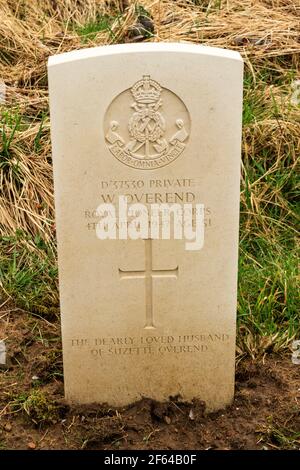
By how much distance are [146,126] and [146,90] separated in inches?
5.3

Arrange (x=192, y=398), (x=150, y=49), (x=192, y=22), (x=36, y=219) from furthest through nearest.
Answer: (x=192, y=22)
(x=36, y=219)
(x=192, y=398)
(x=150, y=49)

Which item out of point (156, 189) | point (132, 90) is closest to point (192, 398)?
point (156, 189)

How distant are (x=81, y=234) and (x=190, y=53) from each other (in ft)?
2.69

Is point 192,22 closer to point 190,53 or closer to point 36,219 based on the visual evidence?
point 36,219

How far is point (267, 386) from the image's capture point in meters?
3.16

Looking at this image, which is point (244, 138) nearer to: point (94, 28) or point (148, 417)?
point (94, 28)

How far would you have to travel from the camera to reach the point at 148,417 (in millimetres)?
3010

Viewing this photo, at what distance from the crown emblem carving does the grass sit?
1.22 m

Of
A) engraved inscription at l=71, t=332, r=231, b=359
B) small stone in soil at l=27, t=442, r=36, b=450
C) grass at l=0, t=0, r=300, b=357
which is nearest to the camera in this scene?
small stone in soil at l=27, t=442, r=36, b=450

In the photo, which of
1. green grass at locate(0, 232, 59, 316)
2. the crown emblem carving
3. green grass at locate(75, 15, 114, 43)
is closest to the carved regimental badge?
the crown emblem carving

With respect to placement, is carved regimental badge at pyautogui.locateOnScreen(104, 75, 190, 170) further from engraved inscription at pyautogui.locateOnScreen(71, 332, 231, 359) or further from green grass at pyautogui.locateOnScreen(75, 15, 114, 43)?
green grass at pyautogui.locateOnScreen(75, 15, 114, 43)

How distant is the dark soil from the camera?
2896 mm

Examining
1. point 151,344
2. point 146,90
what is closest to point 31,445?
point 151,344

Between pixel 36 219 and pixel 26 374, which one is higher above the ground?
pixel 36 219
